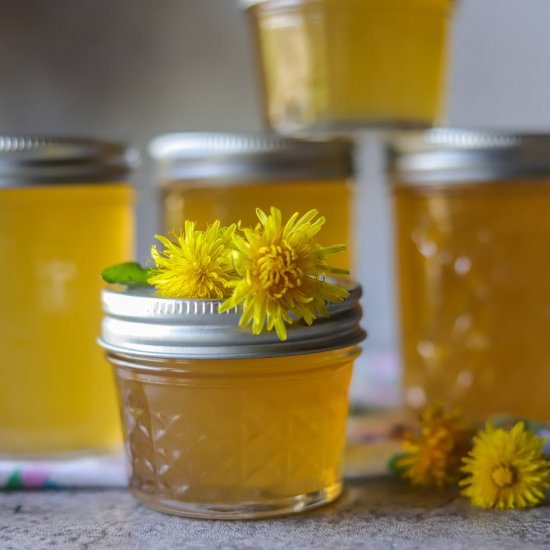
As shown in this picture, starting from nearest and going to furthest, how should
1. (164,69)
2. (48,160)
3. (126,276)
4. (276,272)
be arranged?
(276,272) → (126,276) → (48,160) → (164,69)

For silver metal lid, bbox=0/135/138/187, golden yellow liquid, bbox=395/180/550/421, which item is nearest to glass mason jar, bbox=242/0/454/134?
golden yellow liquid, bbox=395/180/550/421

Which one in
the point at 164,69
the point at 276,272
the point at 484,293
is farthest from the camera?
the point at 164,69

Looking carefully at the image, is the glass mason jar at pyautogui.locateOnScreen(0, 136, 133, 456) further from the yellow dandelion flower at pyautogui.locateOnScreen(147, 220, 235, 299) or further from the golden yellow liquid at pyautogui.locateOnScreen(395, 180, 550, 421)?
the golden yellow liquid at pyautogui.locateOnScreen(395, 180, 550, 421)

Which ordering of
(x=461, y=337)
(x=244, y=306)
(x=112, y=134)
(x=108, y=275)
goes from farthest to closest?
(x=112, y=134) < (x=461, y=337) < (x=108, y=275) < (x=244, y=306)

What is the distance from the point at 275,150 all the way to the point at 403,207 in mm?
200

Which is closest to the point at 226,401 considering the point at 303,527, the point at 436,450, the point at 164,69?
the point at 303,527

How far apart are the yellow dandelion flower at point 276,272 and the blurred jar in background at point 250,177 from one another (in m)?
0.32

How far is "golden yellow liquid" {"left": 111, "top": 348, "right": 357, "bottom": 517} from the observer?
0.80 metres

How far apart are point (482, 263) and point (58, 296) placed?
492 millimetres

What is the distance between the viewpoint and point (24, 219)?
104 cm

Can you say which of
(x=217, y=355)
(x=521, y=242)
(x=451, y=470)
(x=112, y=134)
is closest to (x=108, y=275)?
(x=217, y=355)

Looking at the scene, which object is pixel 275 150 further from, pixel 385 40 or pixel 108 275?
pixel 108 275

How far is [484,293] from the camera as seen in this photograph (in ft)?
3.69

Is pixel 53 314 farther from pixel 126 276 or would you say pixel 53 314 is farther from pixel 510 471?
pixel 510 471
